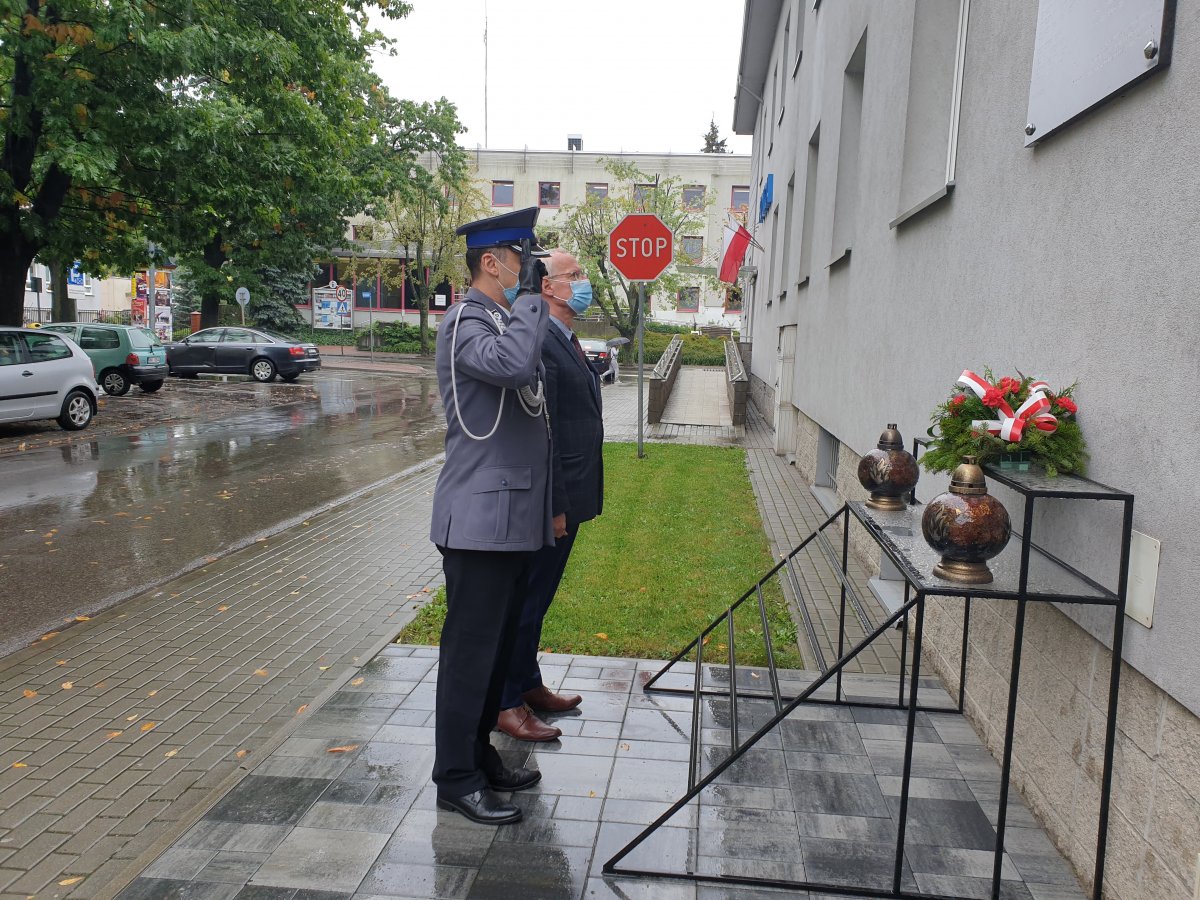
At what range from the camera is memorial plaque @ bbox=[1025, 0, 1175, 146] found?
2523 mm

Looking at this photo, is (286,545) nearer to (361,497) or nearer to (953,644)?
(361,497)

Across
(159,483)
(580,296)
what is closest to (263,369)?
(159,483)

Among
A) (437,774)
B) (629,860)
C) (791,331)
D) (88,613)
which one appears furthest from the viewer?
(791,331)

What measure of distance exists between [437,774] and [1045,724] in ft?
7.26

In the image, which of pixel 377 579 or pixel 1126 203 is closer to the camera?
pixel 1126 203

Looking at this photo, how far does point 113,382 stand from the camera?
2147cm

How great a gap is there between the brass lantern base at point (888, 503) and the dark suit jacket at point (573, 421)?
47.6 inches

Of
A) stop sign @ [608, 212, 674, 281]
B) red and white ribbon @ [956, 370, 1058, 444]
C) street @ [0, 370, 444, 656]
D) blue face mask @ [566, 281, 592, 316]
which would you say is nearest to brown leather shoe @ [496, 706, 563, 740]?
blue face mask @ [566, 281, 592, 316]

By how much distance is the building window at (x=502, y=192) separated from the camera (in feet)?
176

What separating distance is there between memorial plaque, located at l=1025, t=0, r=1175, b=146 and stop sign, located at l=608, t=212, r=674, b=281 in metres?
8.95

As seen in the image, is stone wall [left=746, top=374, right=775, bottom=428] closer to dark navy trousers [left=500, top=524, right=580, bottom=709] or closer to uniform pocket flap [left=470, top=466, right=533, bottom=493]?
dark navy trousers [left=500, top=524, right=580, bottom=709]

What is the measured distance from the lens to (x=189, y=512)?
9.25 metres

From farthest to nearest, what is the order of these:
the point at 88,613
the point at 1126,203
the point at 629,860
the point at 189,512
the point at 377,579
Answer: the point at 189,512, the point at 377,579, the point at 88,613, the point at 629,860, the point at 1126,203

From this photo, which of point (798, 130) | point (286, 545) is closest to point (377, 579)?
point (286, 545)
